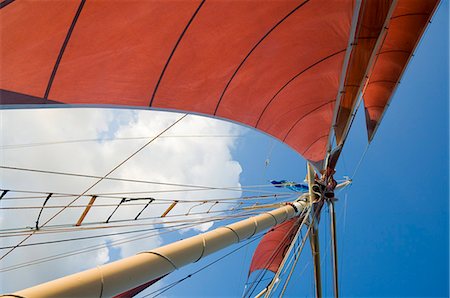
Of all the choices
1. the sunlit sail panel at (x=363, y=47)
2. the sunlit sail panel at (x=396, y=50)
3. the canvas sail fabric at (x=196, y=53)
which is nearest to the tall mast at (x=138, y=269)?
the canvas sail fabric at (x=196, y=53)

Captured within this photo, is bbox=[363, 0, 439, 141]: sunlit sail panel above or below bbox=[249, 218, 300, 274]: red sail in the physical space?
above

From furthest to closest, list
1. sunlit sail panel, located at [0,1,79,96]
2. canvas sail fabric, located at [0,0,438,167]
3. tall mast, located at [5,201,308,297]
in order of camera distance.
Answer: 1. canvas sail fabric, located at [0,0,438,167]
2. sunlit sail panel, located at [0,1,79,96]
3. tall mast, located at [5,201,308,297]

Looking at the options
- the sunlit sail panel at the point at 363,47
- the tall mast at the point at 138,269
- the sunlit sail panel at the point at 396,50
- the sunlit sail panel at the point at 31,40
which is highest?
the sunlit sail panel at the point at 396,50

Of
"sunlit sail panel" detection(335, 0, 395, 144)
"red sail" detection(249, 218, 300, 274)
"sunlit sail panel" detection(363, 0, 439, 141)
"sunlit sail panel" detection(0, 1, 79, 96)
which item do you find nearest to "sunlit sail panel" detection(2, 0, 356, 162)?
"sunlit sail panel" detection(0, 1, 79, 96)

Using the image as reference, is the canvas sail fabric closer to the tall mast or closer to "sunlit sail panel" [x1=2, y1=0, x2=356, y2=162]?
"sunlit sail panel" [x1=2, y1=0, x2=356, y2=162]

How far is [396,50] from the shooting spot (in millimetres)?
7676

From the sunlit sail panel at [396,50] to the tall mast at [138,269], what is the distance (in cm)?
591

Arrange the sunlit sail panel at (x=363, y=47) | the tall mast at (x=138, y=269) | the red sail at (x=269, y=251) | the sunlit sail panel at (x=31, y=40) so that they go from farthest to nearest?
the red sail at (x=269, y=251), the sunlit sail panel at (x=363, y=47), the sunlit sail panel at (x=31, y=40), the tall mast at (x=138, y=269)

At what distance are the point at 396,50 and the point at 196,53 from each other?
5.67 metres

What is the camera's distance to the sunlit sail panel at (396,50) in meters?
6.76

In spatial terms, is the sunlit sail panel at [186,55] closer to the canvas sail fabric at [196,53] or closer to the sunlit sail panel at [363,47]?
the canvas sail fabric at [196,53]

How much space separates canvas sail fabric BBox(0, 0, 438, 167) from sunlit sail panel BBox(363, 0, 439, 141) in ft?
0.16

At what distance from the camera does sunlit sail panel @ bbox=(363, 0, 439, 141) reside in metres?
6.76

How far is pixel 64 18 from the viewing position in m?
2.99
